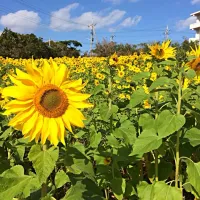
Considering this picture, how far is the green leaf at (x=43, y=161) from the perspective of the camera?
4.91 ft

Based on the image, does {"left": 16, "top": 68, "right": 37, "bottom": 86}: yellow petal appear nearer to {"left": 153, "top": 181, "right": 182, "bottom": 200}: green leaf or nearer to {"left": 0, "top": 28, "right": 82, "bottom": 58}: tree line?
{"left": 153, "top": 181, "right": 182, "bottom": 200}: green leaf

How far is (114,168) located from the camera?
86.9 inches

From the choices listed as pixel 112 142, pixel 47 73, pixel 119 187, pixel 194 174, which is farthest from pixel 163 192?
pixel 47 73

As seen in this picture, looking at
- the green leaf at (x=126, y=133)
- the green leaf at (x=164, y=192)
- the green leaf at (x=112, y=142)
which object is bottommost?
the green leaf at (x=164, y=192)

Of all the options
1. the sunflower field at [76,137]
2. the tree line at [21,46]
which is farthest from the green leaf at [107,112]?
the tree line at [21,46]

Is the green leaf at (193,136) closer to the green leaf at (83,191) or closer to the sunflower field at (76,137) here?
the sunflower field at (76,137)

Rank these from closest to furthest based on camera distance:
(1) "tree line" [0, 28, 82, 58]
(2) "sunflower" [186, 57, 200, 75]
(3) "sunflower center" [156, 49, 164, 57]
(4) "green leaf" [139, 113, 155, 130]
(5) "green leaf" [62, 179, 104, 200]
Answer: (5) "green leaf" [62, 179, 104, 200]
(4) "green leaf" [139, 113, 155, 130]
(2) "sunflower" [186, 57, 200, 75]
(3) "sunflower center" [156, 49, 164, 57]
(1) "tree line" [0, 28, 82, 58]

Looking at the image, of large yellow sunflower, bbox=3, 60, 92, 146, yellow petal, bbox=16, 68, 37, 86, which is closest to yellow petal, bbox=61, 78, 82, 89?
large yellow sunflower, bbox=3, 60, 92, 146

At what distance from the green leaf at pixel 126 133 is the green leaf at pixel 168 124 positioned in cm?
33

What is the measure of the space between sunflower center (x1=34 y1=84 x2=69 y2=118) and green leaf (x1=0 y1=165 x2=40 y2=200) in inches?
12.6

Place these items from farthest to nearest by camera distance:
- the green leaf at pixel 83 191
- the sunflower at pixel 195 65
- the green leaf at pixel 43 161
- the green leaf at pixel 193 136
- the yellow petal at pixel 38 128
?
the sunflower at pixel 195 65, the green leaf at pixel 193 136, the green leaf at pixel 83 191, the yellow petal at pixel 38 128, the green leaf at pixel 43 161

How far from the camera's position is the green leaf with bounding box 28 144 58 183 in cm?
150

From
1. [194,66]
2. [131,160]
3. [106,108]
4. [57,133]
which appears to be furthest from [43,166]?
[194,66]

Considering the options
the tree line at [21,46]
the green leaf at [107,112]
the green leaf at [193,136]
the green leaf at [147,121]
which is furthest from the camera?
the tree line at [21,46]
